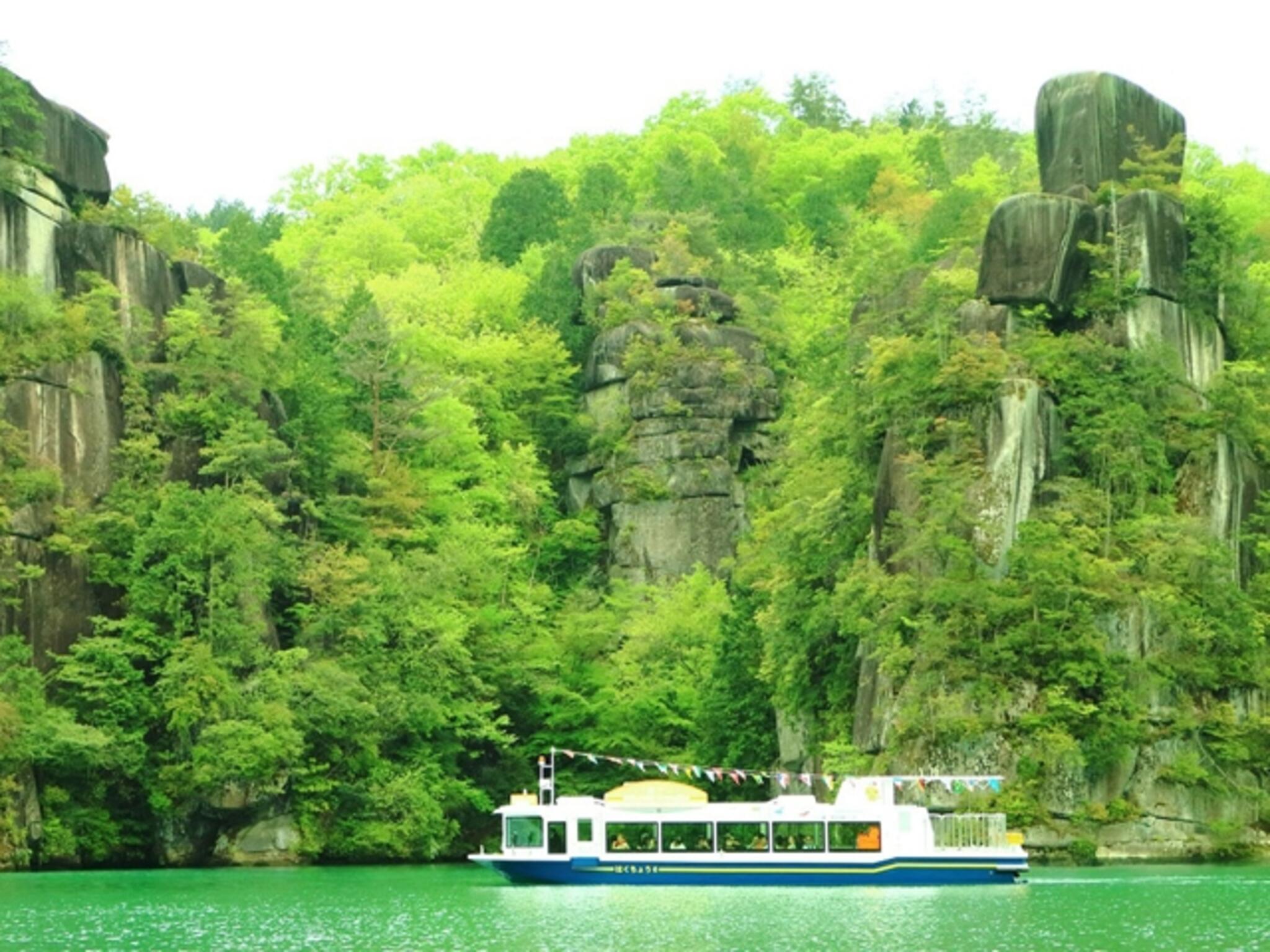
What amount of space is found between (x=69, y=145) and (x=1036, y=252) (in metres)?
30.5

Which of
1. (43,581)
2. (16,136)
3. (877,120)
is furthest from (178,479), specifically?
(877,120)

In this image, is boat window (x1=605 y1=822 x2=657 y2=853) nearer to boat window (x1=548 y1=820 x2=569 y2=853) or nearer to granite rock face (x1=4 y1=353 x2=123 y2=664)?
boat window (x1=548 y1=820 x2=569 y2=853)

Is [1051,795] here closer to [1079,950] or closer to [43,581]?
[1079,950]

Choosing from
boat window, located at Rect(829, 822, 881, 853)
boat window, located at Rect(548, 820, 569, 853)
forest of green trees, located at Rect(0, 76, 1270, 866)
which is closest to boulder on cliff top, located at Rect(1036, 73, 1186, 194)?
forest of green trees, located at Rect(0, 76, 1270, 866)

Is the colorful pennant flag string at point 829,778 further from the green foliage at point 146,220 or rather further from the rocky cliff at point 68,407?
Answer: the green foliage at point 146,220

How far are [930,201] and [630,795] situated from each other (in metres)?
50.0

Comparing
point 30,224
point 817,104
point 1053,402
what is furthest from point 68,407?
point 817,104

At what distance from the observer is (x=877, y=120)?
126 meters

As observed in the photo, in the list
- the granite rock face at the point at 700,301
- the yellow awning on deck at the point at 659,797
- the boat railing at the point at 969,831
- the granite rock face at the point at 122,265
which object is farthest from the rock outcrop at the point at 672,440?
the boat railing at the point at 969,831

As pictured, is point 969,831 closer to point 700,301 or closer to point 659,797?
point 659,797

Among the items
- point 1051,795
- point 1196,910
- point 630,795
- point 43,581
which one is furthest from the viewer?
point 43,581

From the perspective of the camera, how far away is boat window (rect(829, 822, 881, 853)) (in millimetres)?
49594

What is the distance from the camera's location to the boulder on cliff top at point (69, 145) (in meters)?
69.2

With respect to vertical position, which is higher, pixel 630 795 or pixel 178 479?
pixel 178 479
